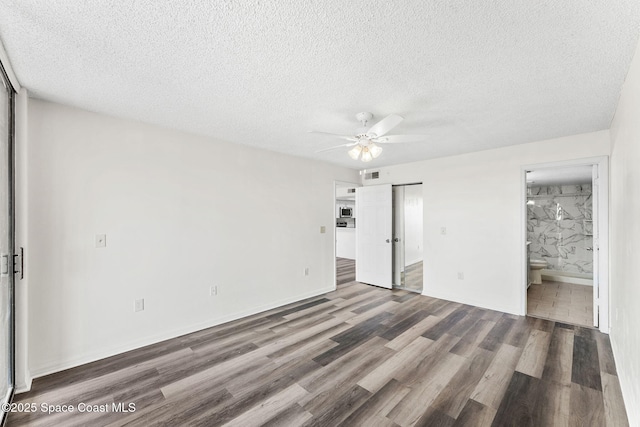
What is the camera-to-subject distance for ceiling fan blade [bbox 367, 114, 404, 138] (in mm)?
2074

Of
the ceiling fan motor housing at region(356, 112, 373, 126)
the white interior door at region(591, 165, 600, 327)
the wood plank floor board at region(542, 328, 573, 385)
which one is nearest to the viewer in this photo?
the wood plank floor board at region(542, 328, 573, 385)

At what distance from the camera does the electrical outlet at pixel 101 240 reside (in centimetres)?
262

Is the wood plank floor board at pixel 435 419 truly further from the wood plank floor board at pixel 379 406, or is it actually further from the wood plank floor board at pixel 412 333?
the wood plank floor board at pixel 412 333

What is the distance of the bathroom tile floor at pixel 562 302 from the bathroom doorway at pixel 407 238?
1748 mm

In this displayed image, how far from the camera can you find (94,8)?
1.32 meters

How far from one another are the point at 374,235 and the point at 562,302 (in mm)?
3130

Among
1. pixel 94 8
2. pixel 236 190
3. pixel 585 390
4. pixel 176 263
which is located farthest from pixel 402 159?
pixel 94 8

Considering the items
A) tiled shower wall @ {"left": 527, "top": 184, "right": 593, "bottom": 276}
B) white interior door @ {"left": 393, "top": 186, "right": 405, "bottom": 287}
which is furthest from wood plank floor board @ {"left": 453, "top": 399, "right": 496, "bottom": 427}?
tiled shower wall @ {"left": 527, "top": 184, "right": 593, "bottom": 276}

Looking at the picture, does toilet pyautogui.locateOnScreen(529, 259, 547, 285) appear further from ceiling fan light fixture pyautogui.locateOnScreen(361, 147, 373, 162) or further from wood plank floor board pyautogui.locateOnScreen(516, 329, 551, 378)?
ceiling fan light fixture pyautogui.locateOnScreen(361, 147, 373, 162)

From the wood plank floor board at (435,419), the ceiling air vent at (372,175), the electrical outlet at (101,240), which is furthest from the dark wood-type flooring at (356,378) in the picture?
the ceiling air vent at (372,175)

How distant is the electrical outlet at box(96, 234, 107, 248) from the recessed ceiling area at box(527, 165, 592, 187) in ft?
19.8

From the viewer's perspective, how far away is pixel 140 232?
2867 millimetres

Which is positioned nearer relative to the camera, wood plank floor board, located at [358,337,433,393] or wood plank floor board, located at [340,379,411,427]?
wood plank floor board, located at [340,379,411,427]

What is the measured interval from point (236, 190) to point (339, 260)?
5018 mm
